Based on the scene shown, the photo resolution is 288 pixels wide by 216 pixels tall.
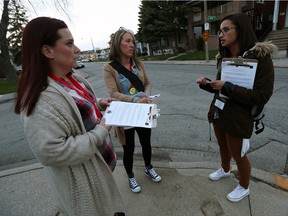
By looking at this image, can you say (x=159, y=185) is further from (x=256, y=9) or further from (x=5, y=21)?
(x=256, y=9)

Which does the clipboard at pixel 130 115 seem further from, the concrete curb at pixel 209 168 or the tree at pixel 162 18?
the tree at pixel 162 18

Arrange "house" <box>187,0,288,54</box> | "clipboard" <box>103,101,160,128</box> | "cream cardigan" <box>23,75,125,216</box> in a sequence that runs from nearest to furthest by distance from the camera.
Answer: "cream cardigan" <box>23,75,125,216</box>, "clipboard" <box>103,101,160,128</box>, "house" <box>187,0,288,54</box>

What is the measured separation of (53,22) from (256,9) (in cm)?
2429

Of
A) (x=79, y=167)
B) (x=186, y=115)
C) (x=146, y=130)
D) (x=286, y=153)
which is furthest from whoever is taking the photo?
(x=186, y=115)

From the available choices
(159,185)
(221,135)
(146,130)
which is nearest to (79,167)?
(146,130)

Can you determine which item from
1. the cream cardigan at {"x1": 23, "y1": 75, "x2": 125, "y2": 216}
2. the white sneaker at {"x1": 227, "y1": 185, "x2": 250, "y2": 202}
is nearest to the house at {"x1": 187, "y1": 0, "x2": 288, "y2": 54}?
the white sneaker at {"x1": 227, "y1": 185, "x2": 250, "y2": 202}

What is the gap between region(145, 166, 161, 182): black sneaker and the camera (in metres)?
2.64

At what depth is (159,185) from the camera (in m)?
2.58

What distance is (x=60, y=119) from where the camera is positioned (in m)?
1.20

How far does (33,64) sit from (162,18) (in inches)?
1011

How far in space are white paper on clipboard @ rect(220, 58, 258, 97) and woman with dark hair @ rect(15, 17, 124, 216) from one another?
121 centimetres

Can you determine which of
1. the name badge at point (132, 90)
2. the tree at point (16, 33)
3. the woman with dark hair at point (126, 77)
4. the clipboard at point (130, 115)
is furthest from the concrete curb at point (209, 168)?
the tree at point (16, 33)

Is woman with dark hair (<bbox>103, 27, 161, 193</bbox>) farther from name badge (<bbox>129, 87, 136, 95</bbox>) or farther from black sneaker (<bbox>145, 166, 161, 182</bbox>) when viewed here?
black sneaker (<bbox>145, 166, 161, 182</bbox>)

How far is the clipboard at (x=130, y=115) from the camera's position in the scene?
1514 mm
